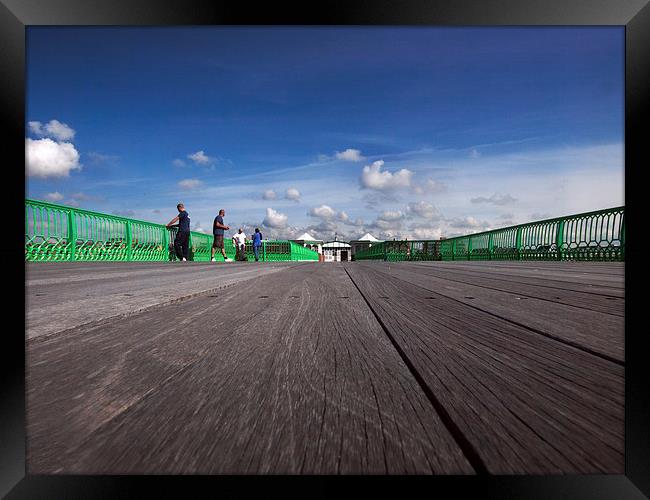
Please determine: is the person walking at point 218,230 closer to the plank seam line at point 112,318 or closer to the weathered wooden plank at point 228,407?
the plank seam line at point 112,318

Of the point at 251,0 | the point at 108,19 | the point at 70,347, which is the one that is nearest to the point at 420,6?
the point at 251,0

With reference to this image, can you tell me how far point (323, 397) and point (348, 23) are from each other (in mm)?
599

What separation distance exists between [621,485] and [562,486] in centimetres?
8

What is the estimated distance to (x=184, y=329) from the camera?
977 mm

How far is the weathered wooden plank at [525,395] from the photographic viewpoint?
42cm

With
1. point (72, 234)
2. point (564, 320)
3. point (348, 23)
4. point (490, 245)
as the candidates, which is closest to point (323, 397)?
point (348, 23)

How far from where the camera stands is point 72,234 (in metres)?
7.52

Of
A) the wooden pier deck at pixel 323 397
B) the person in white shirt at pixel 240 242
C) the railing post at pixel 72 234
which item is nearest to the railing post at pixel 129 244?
the railing post at pixel 72 234

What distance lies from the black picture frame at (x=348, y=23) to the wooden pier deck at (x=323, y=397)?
1cm

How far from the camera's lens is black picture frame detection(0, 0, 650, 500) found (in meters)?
0.38

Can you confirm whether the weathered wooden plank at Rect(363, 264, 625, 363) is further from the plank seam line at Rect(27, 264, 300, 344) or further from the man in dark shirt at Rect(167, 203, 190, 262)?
the man in dark shirt at Rect(167, 203, 190, 262)

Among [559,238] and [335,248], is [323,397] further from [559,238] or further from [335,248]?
[335,248]

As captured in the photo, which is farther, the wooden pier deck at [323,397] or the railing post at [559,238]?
the railing post at [559,238]

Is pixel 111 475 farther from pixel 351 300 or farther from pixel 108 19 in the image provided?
pixel 351 300
